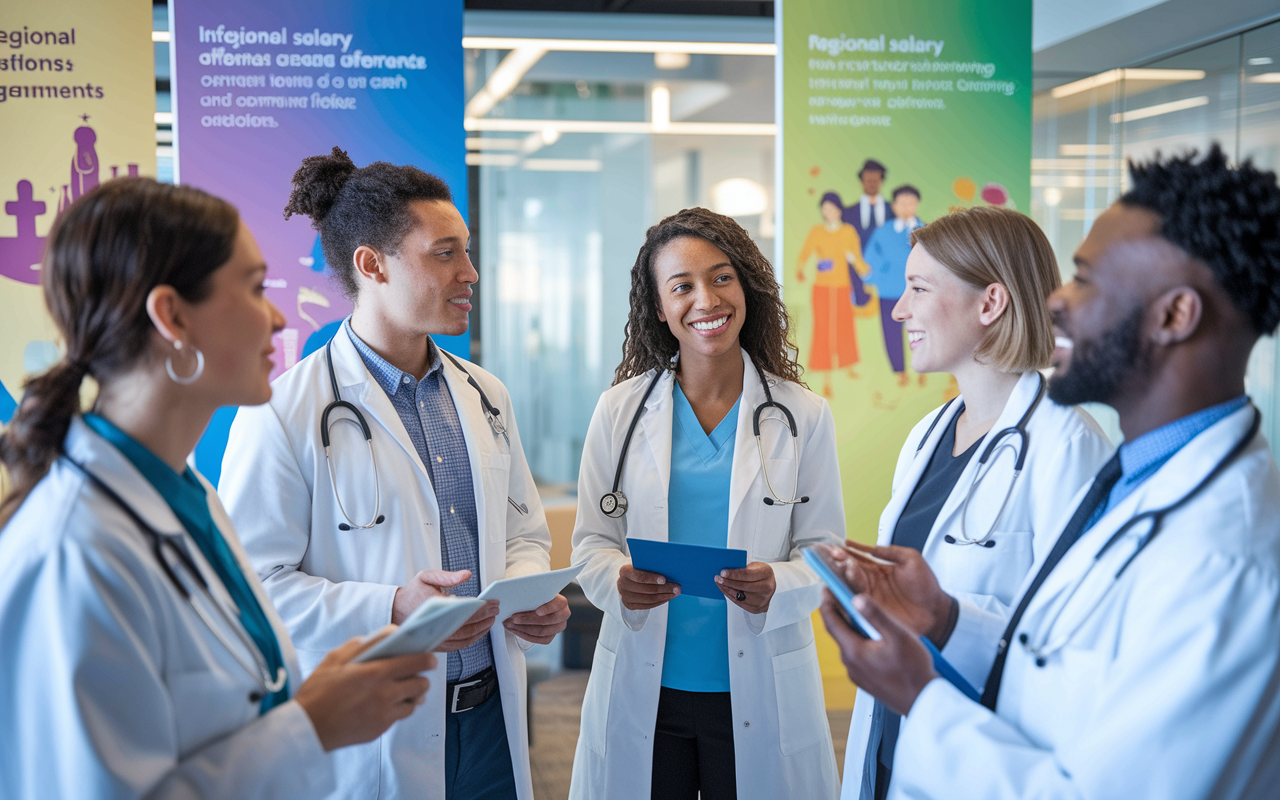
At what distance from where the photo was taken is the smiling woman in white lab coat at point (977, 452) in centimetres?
176

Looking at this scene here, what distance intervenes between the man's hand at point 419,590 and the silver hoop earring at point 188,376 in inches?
28.1

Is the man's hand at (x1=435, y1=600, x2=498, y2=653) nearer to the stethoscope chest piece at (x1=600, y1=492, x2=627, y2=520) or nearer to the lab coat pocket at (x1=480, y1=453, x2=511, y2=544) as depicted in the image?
the lab coat pocket at (x1=480, y1=453, x2=511, y2=544)

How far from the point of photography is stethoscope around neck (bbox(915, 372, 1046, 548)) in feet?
6.00

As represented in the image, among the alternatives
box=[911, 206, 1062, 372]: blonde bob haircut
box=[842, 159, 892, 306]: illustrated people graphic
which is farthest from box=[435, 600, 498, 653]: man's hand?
box=[842, 159, 892, 306]: illustrated people graphic

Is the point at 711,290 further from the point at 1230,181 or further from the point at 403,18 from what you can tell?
the point at 403,18

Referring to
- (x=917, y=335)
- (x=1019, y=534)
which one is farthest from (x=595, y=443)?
(x=1019, y=534)

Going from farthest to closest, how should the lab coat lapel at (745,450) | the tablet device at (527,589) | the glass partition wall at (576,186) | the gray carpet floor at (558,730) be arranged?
the glass partition wall at (576,186) < the gray carpet floor at (558,730) < the lab coat lapel at (745,450) < the tablet device at (527,589)

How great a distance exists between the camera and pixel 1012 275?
6.68 ft

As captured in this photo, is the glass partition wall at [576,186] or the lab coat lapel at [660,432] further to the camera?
the glass partition wall at [576,186]

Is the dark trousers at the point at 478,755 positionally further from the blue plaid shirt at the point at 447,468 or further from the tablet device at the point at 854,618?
the tablet device at the point at 854,618

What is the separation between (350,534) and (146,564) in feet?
2.82

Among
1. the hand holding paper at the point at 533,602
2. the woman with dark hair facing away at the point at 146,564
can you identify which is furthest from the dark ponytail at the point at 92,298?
the hand holding paper at the point at 533,602

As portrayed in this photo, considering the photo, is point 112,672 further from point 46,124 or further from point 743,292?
point 46,124

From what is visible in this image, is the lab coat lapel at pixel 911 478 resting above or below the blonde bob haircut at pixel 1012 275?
below
